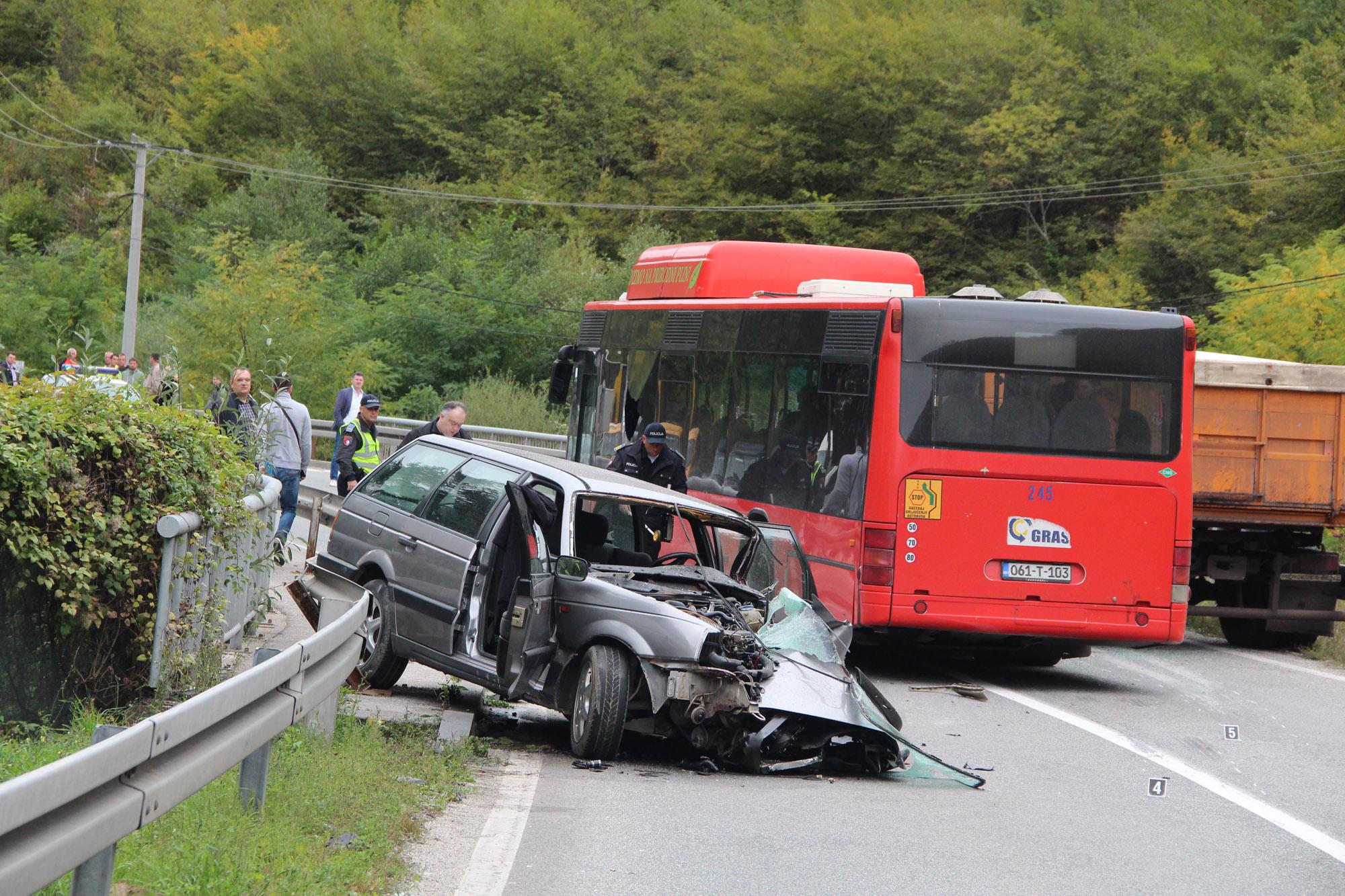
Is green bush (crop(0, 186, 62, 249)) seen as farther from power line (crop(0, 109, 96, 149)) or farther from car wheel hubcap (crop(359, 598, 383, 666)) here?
car wheel hubcap (crop(359, 598, 383, 666))

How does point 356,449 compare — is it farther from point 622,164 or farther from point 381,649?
point 622,164

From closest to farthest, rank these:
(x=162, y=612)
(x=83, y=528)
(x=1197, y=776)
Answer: (x=83, y=528) → (x=162, y=612) → (x=1197, y=776)

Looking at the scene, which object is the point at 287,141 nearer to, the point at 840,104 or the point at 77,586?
the point at 840,104

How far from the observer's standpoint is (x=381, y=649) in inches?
392

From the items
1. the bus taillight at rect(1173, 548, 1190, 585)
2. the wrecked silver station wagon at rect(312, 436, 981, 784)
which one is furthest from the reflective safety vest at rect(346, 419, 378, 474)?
the bus taillight at rect(1173, 548, 1190, 585)

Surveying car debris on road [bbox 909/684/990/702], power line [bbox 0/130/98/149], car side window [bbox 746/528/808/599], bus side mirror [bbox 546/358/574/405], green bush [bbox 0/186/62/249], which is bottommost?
car debris on road [bbox 909/684/990/702]

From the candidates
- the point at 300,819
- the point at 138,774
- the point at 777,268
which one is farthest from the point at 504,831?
the point at 777,268

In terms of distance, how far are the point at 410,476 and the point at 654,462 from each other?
10.3 ft

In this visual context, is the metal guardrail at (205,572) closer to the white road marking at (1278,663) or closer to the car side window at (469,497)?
the car side window at (469,497)

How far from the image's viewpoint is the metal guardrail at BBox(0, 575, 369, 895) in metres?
3.54

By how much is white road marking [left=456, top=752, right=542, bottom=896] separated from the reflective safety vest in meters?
7.95

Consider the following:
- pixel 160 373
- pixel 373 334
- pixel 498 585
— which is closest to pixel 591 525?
pixel 498 585

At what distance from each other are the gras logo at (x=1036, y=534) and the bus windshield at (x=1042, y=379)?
54 cm

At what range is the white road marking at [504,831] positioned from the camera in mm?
5840
